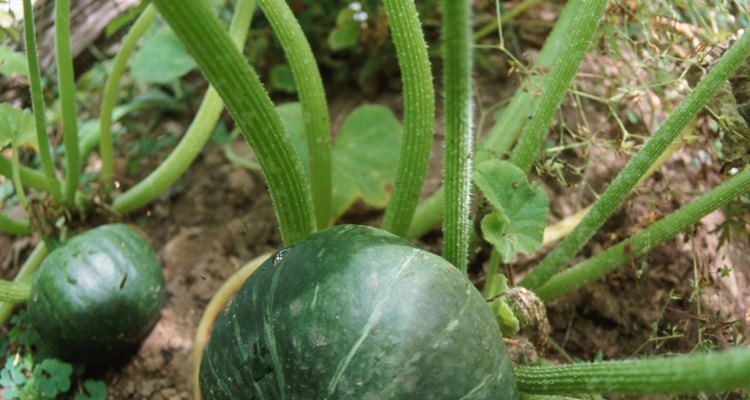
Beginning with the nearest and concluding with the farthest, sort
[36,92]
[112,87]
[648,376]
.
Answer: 1. [648,376]
2. [36,92]
3. [112,87]

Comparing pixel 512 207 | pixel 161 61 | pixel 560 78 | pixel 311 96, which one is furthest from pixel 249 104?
pixel 161 61

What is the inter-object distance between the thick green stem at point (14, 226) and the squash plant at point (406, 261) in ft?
2.84

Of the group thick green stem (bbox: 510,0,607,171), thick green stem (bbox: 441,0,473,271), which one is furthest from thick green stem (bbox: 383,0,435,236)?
thick green stem (bbox: 510,0,607,171)

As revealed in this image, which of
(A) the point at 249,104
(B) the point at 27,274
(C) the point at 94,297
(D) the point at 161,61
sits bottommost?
(B) the point at 27,274

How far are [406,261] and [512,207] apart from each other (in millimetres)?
339

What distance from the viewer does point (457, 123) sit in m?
1.46

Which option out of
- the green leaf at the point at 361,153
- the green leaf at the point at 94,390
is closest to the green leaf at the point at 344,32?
the green leaf at the point at 361,153

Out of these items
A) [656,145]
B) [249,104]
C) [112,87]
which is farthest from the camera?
[112,87]

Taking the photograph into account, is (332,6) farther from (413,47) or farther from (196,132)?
(413,47)

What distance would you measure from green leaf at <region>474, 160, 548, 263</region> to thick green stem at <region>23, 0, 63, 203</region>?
1.10 metres

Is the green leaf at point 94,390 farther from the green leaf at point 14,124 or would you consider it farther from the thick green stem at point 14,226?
the green leaf at point 14,124

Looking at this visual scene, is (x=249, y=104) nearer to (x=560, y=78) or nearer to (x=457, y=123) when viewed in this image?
(x=457, y=123)

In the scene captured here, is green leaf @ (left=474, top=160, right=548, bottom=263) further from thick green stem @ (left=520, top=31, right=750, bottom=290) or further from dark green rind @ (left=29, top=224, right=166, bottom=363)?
dark green rind @ (left=29, top=224, right=166, bottom=363)

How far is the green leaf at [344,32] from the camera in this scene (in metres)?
2.66
